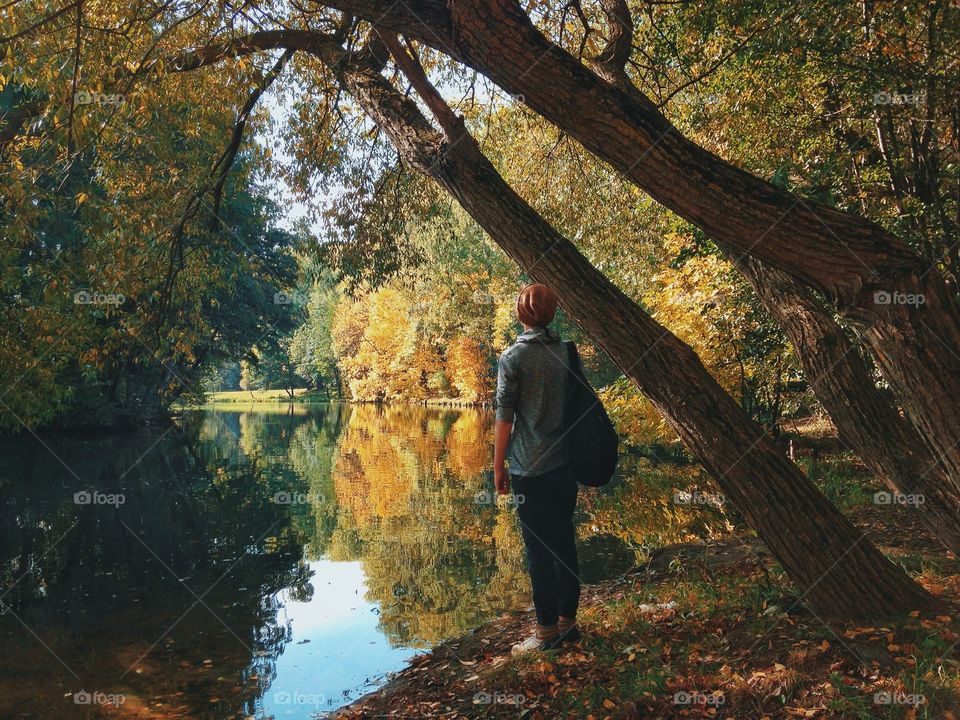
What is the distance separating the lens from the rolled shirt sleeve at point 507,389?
441 centimetres

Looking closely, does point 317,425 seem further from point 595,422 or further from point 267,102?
point 595,422

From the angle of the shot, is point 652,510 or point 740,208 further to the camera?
point 652,510

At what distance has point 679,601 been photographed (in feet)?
17.5

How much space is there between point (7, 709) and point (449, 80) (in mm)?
8745

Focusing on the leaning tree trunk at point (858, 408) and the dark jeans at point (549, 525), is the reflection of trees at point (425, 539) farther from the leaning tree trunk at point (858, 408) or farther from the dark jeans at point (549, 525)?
the leaning tree trunk at point (858, 408)

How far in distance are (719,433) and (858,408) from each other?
1110 millimetres

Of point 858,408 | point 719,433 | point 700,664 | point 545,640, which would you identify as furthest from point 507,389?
point 858,408

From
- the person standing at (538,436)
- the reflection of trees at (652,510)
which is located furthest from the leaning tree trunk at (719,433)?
the reflection of trees at (652,510)

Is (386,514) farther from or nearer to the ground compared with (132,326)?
nearer to the ground

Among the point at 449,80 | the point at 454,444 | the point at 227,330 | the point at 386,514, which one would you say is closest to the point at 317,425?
the point at 227,330

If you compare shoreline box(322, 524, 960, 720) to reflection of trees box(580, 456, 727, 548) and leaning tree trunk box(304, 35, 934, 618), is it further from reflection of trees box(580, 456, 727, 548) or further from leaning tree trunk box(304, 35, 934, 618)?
reflection of trees box(580, 456, 727, 548)

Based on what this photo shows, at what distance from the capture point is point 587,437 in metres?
4.30

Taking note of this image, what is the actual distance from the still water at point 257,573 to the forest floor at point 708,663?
1029 millimetres

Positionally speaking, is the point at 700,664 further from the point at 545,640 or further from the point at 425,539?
the point at 425,539
